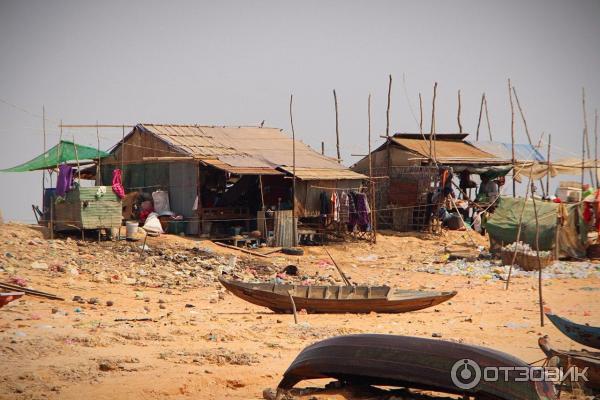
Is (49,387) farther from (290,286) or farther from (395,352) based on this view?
(290,286)

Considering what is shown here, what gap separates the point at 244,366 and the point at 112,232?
11.3 meters

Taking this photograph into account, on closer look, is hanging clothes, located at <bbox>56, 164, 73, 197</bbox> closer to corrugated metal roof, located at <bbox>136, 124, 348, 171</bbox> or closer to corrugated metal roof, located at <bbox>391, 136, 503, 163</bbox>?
corrugated metal roof, located at <bbox>136, 124, 348, 171</bbox>

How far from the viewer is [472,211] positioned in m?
28.0

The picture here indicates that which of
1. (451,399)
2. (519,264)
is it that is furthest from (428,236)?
Result: (451,399)

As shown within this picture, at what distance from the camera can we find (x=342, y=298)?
41.7 feet

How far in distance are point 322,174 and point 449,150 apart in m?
7.16

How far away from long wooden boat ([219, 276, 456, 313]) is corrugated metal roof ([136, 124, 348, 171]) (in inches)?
351

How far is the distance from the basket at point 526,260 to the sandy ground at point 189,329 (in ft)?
3.10

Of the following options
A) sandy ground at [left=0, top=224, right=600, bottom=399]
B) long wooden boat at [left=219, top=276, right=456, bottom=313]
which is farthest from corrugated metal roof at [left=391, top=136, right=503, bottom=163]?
long wooden boat at [left=219, top=276, right=456, bottom=313]

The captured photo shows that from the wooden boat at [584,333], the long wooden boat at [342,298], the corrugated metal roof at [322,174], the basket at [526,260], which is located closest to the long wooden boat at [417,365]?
the wooden boat at [584,333]

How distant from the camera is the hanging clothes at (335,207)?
22.6m

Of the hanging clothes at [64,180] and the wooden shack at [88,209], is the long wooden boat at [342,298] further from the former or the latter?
the hanging clothes at [64,180]

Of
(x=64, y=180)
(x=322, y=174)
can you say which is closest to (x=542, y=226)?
(x=322, y=174)

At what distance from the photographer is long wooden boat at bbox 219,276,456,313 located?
497 inches
